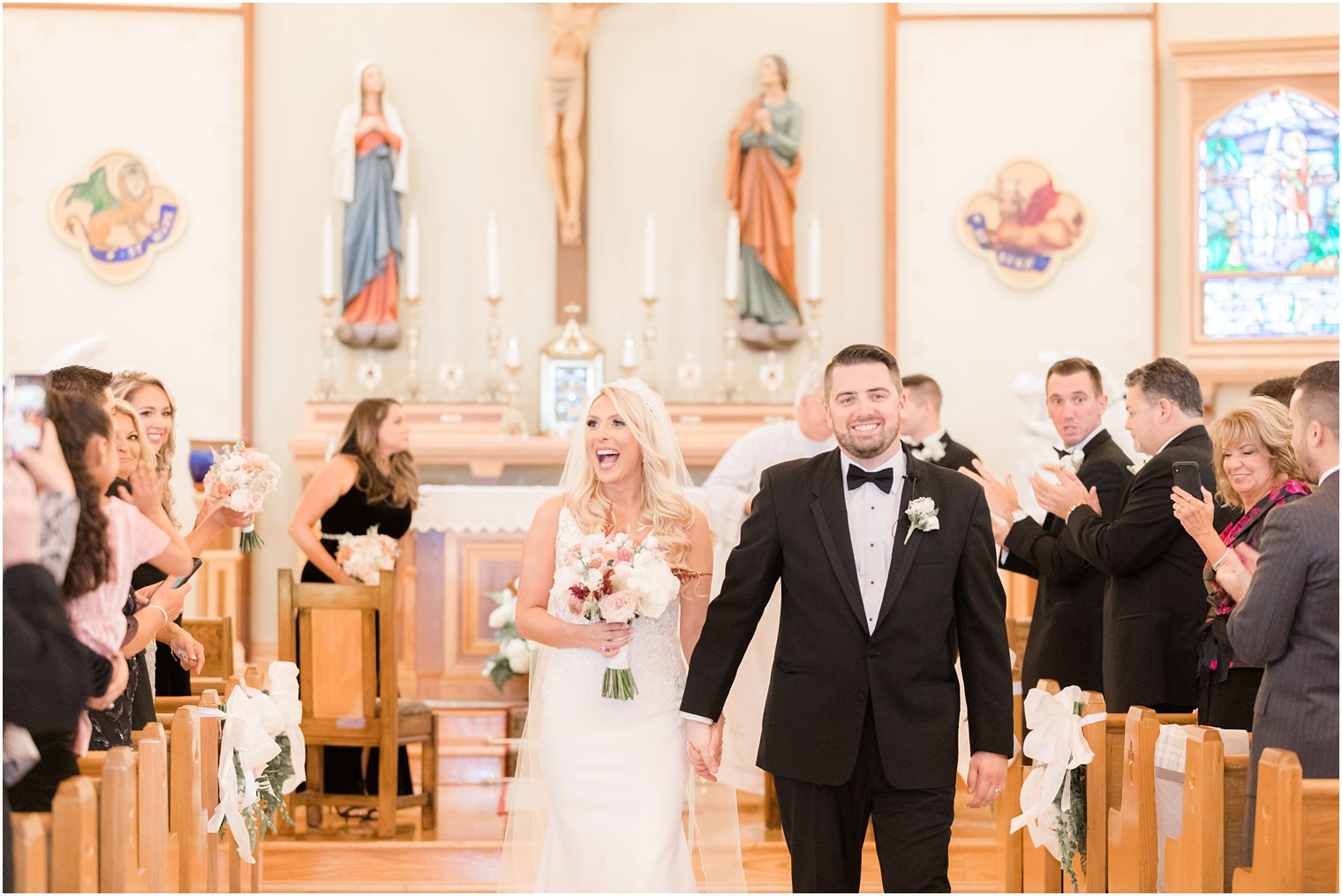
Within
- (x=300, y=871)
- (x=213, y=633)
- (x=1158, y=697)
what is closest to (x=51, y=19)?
(x=213, y=633)

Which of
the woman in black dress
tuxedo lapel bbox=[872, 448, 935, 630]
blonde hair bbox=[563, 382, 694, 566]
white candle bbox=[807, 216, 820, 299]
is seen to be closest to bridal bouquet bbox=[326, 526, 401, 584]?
the woman in black dress

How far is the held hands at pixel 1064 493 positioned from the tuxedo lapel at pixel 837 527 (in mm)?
1116

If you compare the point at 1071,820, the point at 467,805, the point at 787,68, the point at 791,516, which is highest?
the point at 787,68

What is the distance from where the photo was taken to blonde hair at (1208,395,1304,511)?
3.74 m

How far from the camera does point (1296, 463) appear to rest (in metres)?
3.72

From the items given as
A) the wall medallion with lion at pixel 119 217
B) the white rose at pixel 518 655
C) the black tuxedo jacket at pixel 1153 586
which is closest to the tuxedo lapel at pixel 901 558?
the black tuxedo jacket at pixel 1153 586

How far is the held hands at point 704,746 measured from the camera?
11.6ft

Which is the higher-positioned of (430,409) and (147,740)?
(430,409)

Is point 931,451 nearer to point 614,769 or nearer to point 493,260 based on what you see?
point 614,769

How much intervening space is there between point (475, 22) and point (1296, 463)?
6.99 meters

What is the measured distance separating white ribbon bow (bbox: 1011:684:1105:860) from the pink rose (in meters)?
1.19

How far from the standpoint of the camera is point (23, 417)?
2553 millimetres

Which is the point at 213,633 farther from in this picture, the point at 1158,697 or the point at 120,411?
the point at 1158,697

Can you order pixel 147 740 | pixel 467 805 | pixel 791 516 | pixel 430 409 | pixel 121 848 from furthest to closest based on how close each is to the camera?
pixel 430 409, pixel 467 805, pixel 791 516, pixel 147 740, pixel 121 848
